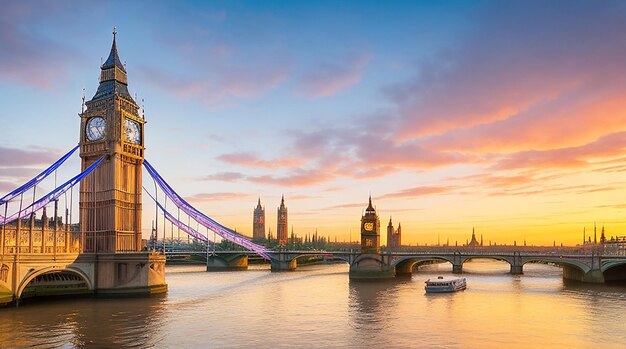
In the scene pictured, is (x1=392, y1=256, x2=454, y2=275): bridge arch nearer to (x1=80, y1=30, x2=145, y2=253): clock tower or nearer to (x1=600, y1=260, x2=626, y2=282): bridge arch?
(x1=600, y1=260, x2=626, y2=282): bridge arch

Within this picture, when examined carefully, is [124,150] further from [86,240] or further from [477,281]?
[477,281]

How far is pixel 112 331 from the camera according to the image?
151 ft

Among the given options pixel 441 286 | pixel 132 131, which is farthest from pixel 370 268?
pixel 132 131

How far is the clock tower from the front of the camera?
68750 millimetres

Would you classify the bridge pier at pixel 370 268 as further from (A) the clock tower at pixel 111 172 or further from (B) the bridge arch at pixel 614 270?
(A) the clock tower at pixel 111 172

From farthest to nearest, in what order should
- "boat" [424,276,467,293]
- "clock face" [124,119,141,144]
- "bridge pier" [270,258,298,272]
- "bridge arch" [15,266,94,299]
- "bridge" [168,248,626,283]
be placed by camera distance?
"bridge pier" [270,258,298,272]
"bridge" [168,248,626,283]
"boat" [424,276,467,293]
"clock face" [124,119,141,144]
"bridge arch" [15,266,94,299]

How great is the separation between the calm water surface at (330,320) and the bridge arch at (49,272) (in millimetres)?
1841

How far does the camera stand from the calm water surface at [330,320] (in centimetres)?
4259

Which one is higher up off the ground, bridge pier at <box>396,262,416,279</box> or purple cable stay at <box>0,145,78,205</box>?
purple cable stay at <box>0,145,78,205</box>

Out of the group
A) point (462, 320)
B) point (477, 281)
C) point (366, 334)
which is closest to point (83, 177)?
point (366, 334)

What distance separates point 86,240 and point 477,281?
65666 millimetres

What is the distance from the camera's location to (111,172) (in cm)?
6869

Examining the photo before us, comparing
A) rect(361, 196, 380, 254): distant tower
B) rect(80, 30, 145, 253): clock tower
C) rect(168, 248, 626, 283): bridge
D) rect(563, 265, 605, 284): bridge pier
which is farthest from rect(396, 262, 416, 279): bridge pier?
rect(80, 30, 145, 253): clock tower

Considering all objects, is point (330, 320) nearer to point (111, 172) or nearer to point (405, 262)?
point (111, 172)
